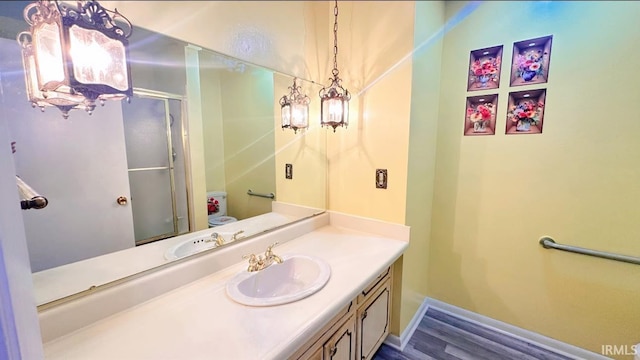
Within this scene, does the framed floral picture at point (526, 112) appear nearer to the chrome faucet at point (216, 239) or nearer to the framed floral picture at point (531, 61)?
the framed floral picture at point (531, 61)

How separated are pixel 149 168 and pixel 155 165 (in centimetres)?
3

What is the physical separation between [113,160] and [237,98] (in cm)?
71

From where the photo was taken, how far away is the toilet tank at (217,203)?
1.38 m

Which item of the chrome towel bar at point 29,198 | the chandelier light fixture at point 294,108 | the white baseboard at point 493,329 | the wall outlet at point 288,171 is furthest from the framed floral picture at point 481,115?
the chrome towel bar at point 29,198

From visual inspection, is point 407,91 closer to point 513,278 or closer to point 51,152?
point 513,278

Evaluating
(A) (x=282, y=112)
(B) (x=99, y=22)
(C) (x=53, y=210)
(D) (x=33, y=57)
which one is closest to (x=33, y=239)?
(C) (x=53, y=210)

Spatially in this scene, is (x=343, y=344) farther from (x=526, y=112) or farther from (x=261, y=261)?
(x=526, y=112)

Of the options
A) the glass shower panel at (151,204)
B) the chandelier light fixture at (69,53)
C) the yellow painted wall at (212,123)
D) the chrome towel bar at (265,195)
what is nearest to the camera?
the chandelier light fixture at (69,53)

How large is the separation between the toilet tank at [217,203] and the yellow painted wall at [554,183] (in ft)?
5.44

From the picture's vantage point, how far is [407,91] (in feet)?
5.33

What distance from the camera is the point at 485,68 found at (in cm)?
188

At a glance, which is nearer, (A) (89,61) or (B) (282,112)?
(A) (89,61)

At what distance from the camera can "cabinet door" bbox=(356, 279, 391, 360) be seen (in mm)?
1441

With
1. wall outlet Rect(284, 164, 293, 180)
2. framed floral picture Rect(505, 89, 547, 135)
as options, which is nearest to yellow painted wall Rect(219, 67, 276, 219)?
wall outlet Rect(284, 164, 293, 180)
